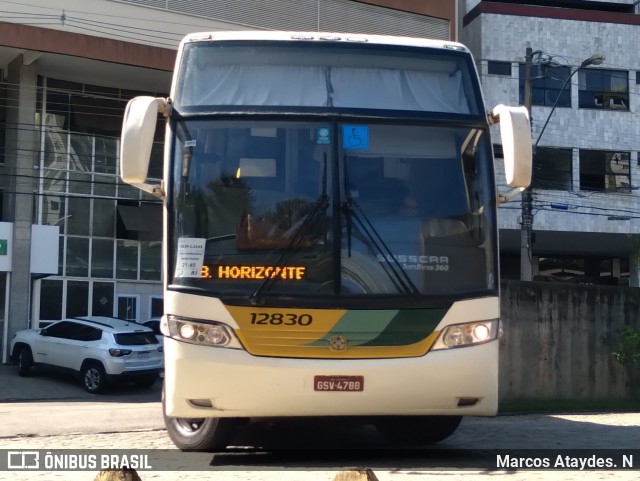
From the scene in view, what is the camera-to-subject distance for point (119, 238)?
29.7 m

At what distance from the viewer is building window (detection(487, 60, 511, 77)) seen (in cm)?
3919

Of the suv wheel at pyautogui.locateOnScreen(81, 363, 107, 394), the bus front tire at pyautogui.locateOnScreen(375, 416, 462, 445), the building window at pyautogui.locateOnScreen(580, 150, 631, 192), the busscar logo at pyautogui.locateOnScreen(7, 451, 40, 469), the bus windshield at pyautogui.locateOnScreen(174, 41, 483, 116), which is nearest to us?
the bus windshield at pyautogui.locateOnScreen(174, 41, 483, 116)

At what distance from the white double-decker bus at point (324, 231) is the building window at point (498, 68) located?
3210cm

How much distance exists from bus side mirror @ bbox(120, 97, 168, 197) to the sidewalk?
43.4ft

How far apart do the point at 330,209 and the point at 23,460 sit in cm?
375

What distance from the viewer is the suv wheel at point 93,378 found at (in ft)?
68.9

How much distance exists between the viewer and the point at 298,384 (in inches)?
282

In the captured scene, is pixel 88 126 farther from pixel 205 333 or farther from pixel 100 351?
pixel 205 333

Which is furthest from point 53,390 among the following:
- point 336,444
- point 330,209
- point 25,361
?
point 330,209

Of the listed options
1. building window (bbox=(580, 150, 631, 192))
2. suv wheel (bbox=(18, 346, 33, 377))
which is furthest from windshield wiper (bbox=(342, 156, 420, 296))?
building window (bbox=(580, 150, 631, 192))

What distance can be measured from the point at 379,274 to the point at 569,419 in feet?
25.7

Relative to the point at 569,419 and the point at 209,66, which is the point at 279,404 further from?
the point at 569,419

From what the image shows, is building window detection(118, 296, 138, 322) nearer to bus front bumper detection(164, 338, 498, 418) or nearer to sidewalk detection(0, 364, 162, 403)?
sidewalk detection(0, 364, 162, 403)

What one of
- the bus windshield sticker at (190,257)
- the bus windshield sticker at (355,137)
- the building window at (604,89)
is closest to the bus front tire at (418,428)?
the bus windshield sticker at (190,257)
